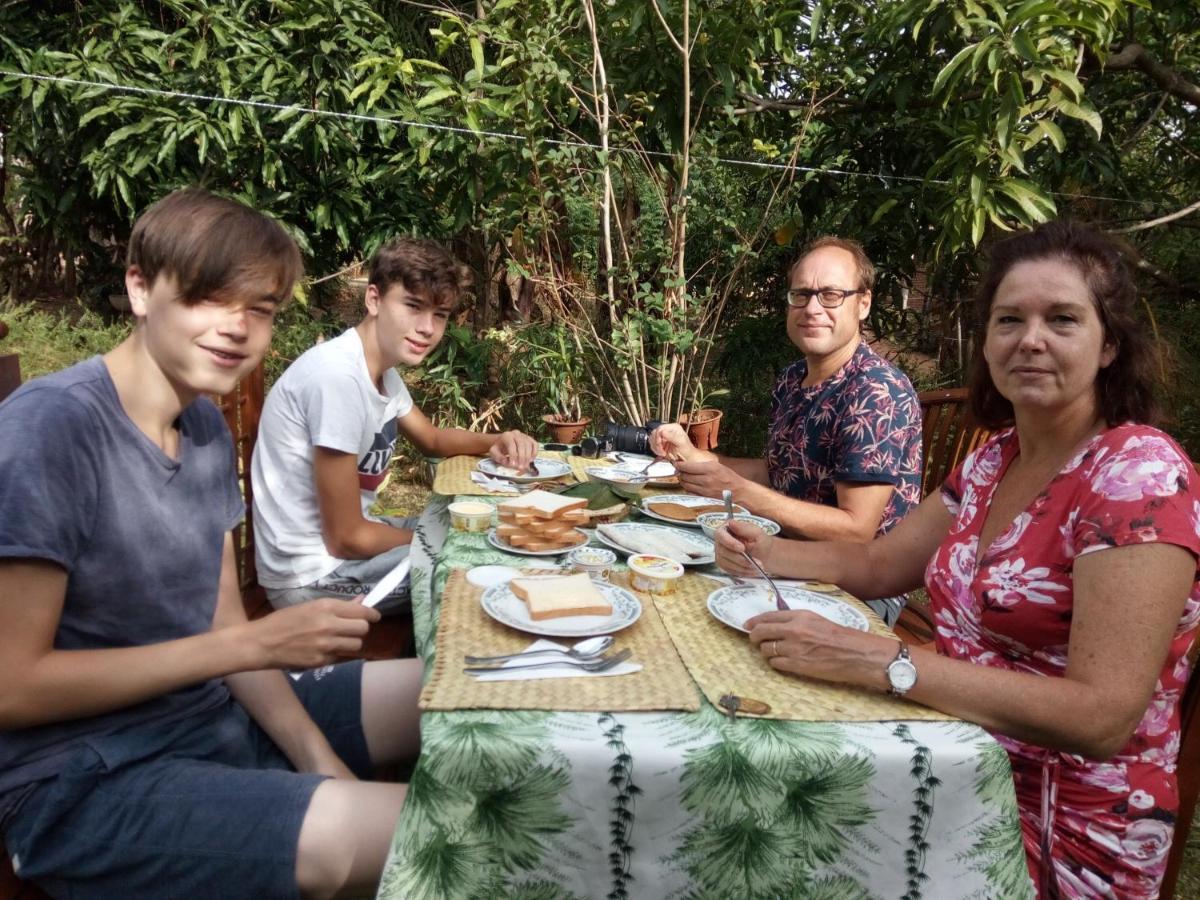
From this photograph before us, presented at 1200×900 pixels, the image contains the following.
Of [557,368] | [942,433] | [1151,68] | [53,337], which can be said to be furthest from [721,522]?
[53,337]

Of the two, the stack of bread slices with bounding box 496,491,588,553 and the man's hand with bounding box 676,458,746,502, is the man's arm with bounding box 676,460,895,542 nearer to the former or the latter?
the man's hand with bounding box 676,458,746,502

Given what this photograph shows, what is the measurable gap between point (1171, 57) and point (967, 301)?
5.10ft

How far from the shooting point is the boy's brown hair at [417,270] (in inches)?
103

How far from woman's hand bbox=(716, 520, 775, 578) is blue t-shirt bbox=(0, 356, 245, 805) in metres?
0.99

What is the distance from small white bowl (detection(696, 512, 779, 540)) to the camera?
1894mm

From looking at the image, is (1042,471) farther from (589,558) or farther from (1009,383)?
(589,558)

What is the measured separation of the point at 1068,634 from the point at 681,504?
1.01m

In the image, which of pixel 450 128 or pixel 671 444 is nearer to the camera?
pixel 671 444

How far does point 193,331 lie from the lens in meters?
1.38

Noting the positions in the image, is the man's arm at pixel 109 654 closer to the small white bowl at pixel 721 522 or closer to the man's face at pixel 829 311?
the small white bowl at pixel 721 522

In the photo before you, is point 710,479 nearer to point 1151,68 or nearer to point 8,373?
point 8,373

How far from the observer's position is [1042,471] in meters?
1.53

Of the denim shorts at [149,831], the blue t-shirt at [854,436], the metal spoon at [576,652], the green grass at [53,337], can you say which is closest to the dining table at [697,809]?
the metal spoon at [576,652]

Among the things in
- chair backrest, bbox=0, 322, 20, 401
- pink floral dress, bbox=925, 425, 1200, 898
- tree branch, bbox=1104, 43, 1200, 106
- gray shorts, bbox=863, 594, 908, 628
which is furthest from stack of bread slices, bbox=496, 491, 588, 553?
tree branch, bbox=1104, 43, 1200, 106
